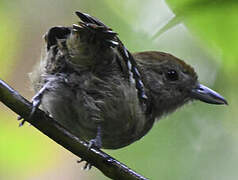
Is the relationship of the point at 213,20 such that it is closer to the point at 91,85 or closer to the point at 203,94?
the point at 91,85

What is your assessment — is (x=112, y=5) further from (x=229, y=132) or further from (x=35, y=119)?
(x=229, y=132)

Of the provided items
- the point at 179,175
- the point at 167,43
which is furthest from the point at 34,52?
the point at 179,175

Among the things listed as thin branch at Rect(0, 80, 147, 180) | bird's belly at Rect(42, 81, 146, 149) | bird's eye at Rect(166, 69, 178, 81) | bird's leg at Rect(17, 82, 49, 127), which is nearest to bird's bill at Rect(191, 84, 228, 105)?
bird's eye at Rect(166, 69, 178, 81)

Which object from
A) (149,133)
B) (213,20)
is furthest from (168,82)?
(213,20)

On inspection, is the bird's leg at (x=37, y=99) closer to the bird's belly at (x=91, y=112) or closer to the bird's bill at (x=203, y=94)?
the bird's belly at (x=91, y=112)

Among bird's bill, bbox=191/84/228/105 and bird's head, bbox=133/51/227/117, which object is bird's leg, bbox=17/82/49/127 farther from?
bird's bill, bbox=191/84/228/105

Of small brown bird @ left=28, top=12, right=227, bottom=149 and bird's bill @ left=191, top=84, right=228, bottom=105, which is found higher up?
small brown bird @ left=28, top=12, right=227, bottom=149
